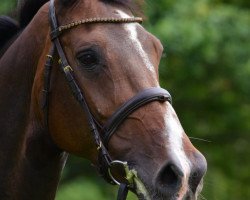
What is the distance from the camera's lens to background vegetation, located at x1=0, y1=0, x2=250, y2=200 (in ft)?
34.3

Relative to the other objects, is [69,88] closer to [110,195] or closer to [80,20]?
[80,20]

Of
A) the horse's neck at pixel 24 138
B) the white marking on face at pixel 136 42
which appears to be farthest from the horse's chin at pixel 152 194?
the horse's neck at pixel 24 138

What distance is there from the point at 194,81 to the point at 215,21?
2047 mm

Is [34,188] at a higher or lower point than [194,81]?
higher

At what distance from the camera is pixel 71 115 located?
14.3ft

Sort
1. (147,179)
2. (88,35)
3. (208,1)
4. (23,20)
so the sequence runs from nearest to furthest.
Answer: (147,179) → (88,35) → (23,20) → (208,1)

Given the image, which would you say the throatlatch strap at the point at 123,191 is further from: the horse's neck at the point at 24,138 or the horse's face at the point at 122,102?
the horse's neck at the point at 24,138

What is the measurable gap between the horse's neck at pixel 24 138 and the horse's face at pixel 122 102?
0.56ft

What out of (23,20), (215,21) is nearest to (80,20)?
(23,20)

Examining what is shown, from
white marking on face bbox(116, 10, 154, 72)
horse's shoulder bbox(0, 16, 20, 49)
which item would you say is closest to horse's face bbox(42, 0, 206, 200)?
white marking on face bbox(116, 10, 154, 72)

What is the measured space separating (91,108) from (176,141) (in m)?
0.61

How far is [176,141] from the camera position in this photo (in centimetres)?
388

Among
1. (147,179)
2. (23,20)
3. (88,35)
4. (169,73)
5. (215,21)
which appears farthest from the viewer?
(169,73)

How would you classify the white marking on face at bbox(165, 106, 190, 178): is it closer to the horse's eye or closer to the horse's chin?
the horse's chin
